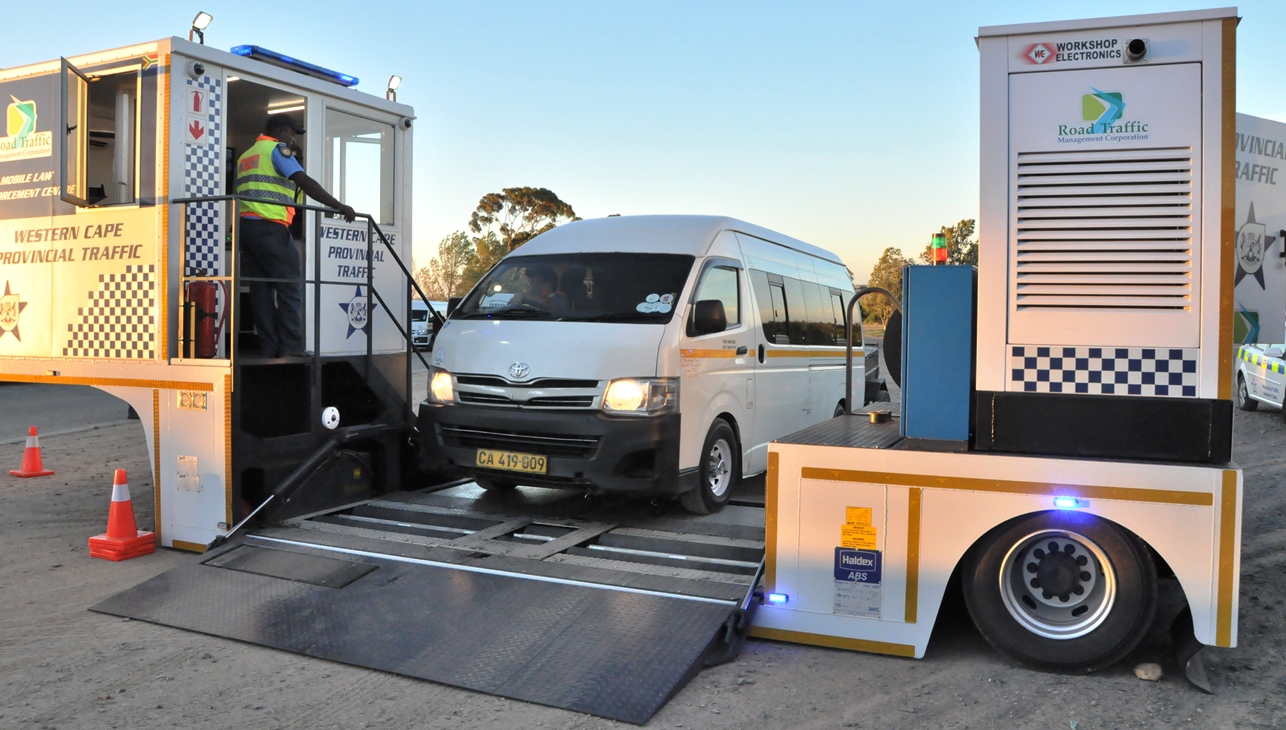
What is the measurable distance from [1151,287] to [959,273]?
3.01ft

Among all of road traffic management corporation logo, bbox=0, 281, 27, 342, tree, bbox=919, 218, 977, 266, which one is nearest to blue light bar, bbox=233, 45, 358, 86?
road traffic management corporation logo, bbox=0, 281, 27, 342

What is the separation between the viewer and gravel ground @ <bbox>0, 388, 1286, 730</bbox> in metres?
4.36

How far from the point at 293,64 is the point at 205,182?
1321mm

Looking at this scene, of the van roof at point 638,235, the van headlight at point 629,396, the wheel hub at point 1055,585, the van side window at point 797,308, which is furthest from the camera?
the van side window at point 797,308

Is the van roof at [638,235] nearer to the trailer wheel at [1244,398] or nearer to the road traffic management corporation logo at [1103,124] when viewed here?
the road traffic management corporation logo at [1103,124]

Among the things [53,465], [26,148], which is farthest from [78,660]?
[53,465]

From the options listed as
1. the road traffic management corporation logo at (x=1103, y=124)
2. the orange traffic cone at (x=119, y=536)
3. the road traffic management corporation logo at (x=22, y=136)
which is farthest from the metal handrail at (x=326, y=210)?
the road traffic management corporation logo at (x=1103, y=124)

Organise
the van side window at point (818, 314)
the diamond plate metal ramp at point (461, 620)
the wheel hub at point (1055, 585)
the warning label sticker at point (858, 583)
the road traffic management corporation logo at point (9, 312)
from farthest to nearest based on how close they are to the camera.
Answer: the van side window at point (818, 314)
the road traffic management corporation logo at point (9, 312)
the warning label sticker at point (858, 583)
the wheel hub at point (1055, 585)
the diamond plate metal ramp at point (461, 620)

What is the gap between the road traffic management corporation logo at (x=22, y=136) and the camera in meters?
7.99

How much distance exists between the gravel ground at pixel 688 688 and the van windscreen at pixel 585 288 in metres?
2.92

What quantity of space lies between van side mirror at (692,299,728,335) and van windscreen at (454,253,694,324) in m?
0.20

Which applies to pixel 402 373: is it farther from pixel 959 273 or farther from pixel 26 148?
pixel 959 273

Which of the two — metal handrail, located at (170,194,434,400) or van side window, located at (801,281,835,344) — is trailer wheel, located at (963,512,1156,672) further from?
van side window, located at (801,281,835,344)

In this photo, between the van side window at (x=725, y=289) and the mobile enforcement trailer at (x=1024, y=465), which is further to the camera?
the van side window at (x=725, y=289)
